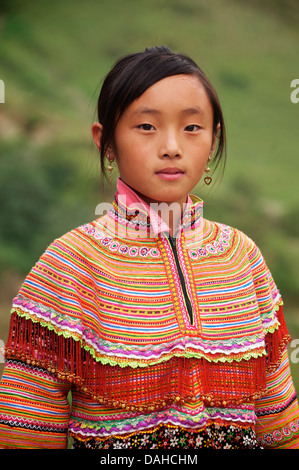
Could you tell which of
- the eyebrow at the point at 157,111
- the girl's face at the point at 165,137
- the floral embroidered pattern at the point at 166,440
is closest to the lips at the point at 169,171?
the girl's face at the point at 165,137

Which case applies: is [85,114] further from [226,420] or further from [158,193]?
[226,420]

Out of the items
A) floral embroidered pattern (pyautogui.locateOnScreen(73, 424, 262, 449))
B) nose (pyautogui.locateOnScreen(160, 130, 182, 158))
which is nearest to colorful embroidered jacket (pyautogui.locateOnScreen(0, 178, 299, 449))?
floral embroidered pattern (pyautogui.locateOnScreen(73, 424, 262, 449))

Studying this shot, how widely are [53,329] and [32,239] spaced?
1486mm

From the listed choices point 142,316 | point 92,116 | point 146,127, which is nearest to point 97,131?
point 146,127

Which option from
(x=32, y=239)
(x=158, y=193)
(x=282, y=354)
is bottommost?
(x=282, y=354)

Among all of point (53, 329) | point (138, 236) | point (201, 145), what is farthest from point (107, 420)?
point (201, 145)

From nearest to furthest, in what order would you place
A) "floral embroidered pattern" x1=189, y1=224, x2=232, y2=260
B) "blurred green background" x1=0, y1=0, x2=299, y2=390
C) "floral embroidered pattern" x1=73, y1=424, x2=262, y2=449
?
"floral embroidered pattern" x1=73, y1=424, x2=262, y2=449 < "floral embroidered pattern" x1=189, y1=224, x2=232, y2=260 < "blurred green background" x1=0, y1=0, x2=299, y2=390

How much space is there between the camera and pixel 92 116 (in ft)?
8.70

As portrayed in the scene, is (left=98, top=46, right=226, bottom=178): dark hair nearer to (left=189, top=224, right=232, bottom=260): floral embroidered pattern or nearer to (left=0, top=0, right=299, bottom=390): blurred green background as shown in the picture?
(left=189, top=224, right=232, bottom=260): floral embroidered pattern

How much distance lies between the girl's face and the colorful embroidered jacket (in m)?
0.07

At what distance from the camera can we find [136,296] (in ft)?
3.78

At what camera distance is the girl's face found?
113cm

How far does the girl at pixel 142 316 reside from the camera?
1120 millimetres
